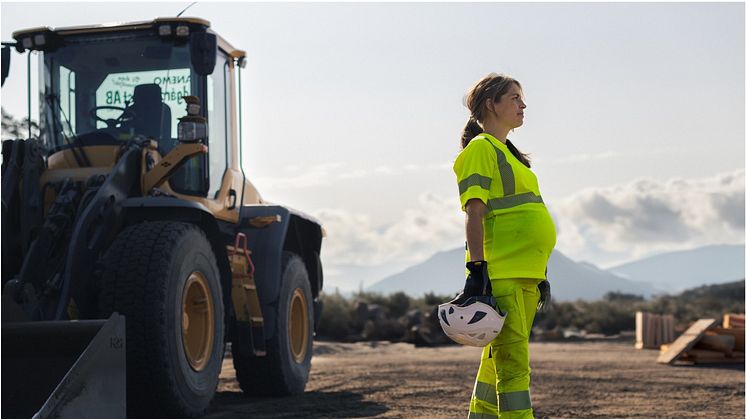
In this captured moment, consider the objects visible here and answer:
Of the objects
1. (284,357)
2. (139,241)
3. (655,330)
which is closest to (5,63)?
(139,241)

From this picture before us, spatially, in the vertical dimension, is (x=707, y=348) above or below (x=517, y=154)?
below

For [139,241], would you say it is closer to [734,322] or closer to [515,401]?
[515,401]

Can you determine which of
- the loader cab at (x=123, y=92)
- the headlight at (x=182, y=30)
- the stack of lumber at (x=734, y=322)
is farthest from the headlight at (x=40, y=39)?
the stack of lumber at (x=734, y=322)

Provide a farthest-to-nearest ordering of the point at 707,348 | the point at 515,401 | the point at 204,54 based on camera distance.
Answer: the point at 707,348 → the point at 204,54 → the point at 515,401

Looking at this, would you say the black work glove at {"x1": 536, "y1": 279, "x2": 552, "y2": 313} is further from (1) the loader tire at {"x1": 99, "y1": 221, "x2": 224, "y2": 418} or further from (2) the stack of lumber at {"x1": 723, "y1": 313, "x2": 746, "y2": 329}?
(2) the stack of lumber at {"x1": 723, "y1": 313, "x2": 746, "y2": 329}

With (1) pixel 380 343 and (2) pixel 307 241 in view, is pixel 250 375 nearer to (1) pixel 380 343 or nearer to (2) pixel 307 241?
(2) pixel 307 241

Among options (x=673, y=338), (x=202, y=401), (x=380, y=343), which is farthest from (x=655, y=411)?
(x=380, y=343)

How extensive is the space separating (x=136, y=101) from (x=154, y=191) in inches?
40.6

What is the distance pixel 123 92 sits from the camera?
10.0 m

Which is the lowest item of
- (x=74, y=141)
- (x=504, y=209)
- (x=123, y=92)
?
(x=504, y=209)

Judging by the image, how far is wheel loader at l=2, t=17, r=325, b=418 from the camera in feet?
25.1

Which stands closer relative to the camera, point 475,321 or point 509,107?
point 475,321

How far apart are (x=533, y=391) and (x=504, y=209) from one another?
599 cm

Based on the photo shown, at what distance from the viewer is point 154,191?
9.25m
